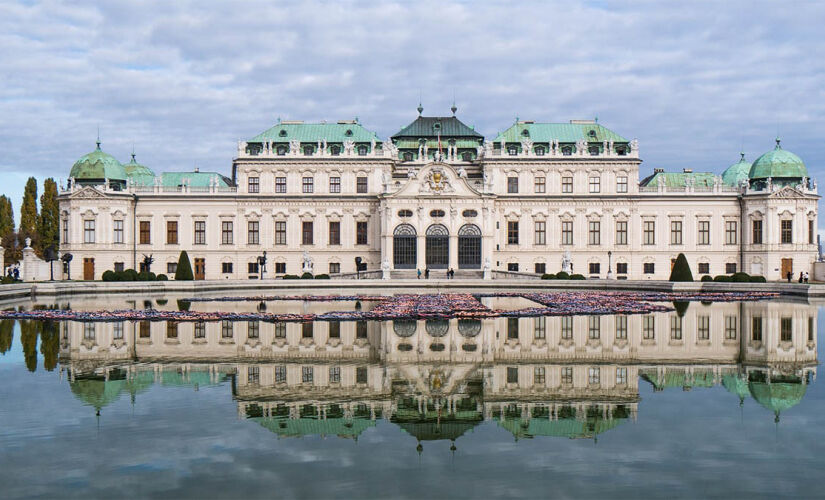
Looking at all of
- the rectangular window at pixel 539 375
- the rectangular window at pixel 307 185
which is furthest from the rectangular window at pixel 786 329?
the rectangular window at pixel 307 185

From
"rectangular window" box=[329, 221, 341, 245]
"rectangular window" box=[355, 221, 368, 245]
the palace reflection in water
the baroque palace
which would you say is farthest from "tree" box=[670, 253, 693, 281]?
"rectangular window" box=[329, 221, 341, 245]

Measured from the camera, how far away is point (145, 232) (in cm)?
7456

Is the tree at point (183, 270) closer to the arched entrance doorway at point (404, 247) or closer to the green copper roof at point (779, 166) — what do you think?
the arched entrance doorway at point (404, 247)

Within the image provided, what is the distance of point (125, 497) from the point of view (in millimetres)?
9773

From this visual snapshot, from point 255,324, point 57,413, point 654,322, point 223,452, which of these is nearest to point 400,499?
point 223,452

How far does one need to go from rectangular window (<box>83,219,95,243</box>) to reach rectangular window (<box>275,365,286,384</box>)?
199 feet

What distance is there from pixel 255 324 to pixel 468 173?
166 feet

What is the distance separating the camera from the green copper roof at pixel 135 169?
81262 millimetres

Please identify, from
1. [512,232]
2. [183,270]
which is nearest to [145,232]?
[183,270]

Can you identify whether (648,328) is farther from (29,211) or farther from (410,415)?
(29,211)

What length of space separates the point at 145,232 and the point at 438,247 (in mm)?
29748

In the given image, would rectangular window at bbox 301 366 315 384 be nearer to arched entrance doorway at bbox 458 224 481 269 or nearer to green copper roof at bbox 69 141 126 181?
arched entrance doorway at bbox 458 224 481 269

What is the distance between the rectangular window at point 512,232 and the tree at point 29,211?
197ft

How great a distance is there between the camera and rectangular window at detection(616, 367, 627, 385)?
669 inches
